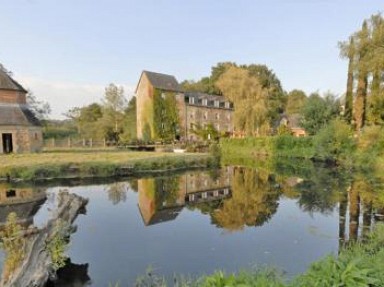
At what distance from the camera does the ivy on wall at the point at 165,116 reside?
142ft

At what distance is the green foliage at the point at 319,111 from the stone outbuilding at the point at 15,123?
27.5 m

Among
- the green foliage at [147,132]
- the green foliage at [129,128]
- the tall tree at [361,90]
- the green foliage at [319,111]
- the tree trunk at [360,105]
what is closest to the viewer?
the tall tree at [361,90]

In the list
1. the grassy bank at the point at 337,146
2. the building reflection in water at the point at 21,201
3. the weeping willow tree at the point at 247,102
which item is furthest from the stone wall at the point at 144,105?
the building reflection in water at the point at 21,201

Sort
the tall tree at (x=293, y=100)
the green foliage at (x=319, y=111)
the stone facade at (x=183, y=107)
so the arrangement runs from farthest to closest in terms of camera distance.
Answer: the tall tree at (x=293, y=100), the stone facade at (x=183, y=107), the green foliage at (x=319, y=111)

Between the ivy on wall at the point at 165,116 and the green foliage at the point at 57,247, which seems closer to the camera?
the green foliage at the point at 57,247

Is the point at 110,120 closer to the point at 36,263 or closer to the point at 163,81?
the point at 163,81

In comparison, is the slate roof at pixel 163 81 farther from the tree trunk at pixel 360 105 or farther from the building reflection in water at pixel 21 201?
the building reflection in water at pixel 21 201

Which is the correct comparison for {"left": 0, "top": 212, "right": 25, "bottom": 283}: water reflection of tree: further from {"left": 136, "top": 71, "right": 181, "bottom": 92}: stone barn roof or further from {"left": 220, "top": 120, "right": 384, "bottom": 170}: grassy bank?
{"left": 136, "top": 71, "right": 181, "bottom": 92}: stone barn roof

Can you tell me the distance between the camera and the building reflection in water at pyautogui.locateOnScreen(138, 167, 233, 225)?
11.6m

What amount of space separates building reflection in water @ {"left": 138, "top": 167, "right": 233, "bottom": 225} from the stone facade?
24.5 m

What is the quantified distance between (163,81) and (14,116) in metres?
24.1

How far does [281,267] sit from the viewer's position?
20.8ft

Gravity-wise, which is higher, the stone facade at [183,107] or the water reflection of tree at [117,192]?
the stone facade at [183,107]

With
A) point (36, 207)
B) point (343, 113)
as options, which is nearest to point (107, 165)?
point (36, 207)
